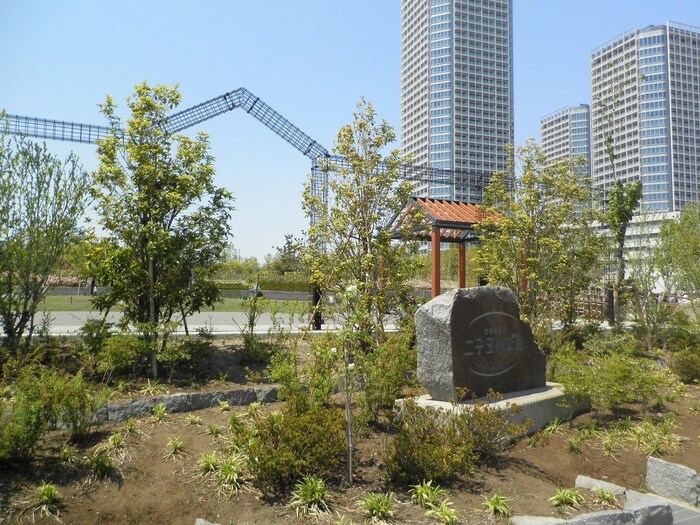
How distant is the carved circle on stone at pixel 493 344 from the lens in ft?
24.3

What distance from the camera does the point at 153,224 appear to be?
27.6 feet

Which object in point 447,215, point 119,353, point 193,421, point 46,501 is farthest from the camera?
point 447,215

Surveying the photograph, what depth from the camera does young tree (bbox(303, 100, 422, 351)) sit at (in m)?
10.4

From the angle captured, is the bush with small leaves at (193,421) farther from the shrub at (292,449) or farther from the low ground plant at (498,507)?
the low ground plant at (498,507)

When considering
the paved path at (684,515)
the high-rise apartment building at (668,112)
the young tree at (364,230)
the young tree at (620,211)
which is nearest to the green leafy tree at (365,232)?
the young tree at (364,230)

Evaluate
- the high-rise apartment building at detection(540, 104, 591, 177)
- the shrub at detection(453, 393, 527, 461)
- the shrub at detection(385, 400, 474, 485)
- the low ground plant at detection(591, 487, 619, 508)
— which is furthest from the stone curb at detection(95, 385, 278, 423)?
the high-rise apartment building at detection(540, 104, 591, 177)

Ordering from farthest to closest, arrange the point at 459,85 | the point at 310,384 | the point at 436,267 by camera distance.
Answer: the point at 459,85 < the point at 436,267 < the point at 310,384

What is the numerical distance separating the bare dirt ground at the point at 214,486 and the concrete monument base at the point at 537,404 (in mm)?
412

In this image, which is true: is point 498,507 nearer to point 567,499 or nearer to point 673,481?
point 567,499

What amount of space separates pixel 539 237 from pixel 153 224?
833cm

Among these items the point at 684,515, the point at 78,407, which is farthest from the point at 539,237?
the point at 78,407

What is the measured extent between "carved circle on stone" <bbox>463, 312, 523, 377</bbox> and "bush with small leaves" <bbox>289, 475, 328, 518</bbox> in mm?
3042

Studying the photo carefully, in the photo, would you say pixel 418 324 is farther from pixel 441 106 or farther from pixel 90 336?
pixel 441 106

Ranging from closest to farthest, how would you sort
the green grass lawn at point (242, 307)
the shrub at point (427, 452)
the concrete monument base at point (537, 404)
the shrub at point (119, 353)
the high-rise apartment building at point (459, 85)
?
1. the shrub at point (427, 452)
2. the concrete monument base at point (537, 404)
3. the shrub at point (119, 353)
4. the green grass lawn at point (242, 307)
5. the high-rise apartment building at point (459, 85)
